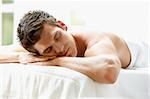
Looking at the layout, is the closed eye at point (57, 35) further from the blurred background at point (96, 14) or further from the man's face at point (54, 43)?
the blurred background at point (96, 14)

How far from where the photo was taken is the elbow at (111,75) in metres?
1.24

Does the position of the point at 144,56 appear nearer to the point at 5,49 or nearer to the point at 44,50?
the point at 44,50

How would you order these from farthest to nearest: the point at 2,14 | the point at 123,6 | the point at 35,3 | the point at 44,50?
the point at 2,14, the point at 35,3, the point at 123,6, the point at 44,50

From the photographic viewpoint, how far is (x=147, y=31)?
266 centimetres

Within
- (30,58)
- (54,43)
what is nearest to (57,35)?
(54,43)

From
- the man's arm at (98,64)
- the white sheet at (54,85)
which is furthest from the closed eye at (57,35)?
the white sheet at (54,85)

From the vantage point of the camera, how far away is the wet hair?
4.94 feet

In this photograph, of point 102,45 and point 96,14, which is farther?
point 96,14

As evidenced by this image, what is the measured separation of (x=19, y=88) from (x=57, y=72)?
15cm

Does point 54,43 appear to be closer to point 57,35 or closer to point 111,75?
point 57,35

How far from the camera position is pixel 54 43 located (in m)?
1.51

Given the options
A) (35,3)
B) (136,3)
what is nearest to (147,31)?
(136,3)

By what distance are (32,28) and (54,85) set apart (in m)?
0.43

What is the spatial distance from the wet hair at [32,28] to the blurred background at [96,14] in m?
1.02
